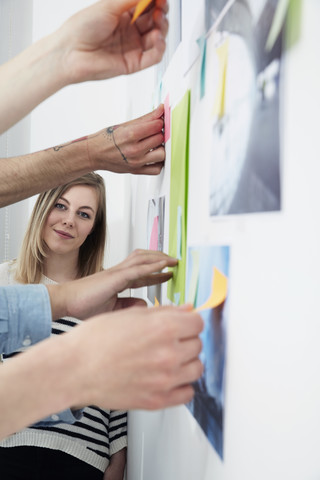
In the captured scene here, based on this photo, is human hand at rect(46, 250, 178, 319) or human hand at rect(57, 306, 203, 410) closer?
human hand at rect(57, 306, 203, 410)

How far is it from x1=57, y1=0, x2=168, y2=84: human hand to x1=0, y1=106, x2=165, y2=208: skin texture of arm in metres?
0.24

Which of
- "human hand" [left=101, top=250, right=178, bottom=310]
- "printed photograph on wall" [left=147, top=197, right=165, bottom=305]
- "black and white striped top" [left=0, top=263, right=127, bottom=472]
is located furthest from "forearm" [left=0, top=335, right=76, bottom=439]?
"black and white striped top" [left=0, top=263, right=127, bottom=472]

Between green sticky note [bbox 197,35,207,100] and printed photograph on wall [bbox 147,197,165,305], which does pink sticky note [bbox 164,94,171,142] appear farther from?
green sticky note [bbox 197,35,207,100]

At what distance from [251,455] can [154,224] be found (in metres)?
0.69

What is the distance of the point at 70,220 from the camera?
1.68 m

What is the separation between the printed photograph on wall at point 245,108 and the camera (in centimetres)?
42

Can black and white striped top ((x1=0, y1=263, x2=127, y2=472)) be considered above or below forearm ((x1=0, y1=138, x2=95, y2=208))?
below

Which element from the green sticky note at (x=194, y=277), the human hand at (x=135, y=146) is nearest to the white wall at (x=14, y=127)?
the human hand at (x=135, y=146)

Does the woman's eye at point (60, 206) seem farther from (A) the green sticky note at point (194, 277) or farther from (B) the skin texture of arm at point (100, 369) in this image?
(B) the skin texture of arm at point (100, 369)

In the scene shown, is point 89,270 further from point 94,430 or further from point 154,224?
point 154,224

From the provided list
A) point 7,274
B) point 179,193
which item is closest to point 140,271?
point 179,193

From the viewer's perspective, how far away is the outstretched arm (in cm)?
67

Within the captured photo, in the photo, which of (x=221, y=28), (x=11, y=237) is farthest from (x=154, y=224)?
(x=11, y=237)

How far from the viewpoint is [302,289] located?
14.8 inches
